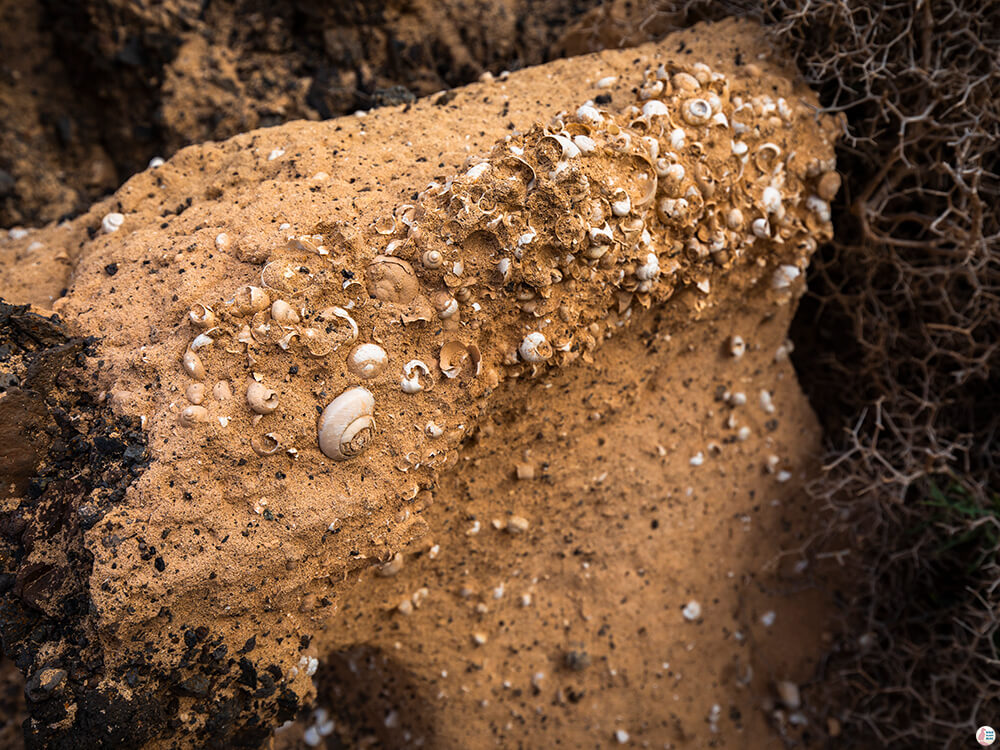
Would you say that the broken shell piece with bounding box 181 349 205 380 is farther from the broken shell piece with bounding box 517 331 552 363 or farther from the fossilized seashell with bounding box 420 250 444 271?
the broken shell piece with bounding box 517 331 552 363

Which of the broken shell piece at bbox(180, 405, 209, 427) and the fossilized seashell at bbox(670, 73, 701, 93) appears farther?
the fossilized seashell at bbox(670, 73, 701, 93)

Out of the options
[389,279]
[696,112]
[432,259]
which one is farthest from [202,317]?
[696,112]

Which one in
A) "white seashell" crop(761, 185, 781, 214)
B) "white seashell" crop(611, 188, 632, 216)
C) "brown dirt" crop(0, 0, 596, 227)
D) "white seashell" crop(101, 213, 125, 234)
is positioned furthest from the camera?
"brown dirt" crop(0, 0, 596, 227)

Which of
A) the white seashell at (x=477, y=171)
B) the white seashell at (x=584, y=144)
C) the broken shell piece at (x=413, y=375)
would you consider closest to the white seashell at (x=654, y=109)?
the white seashell at (x=584, y=144)

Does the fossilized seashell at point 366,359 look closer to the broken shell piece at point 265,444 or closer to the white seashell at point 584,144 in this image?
the broken shell piece at point 265,444

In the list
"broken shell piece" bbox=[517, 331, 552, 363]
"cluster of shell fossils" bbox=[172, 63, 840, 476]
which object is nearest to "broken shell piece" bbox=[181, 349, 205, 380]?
"cluster of shell fossils" bbox=[172, 63, 840, 476]

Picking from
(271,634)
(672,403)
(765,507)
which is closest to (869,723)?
(765,507)
